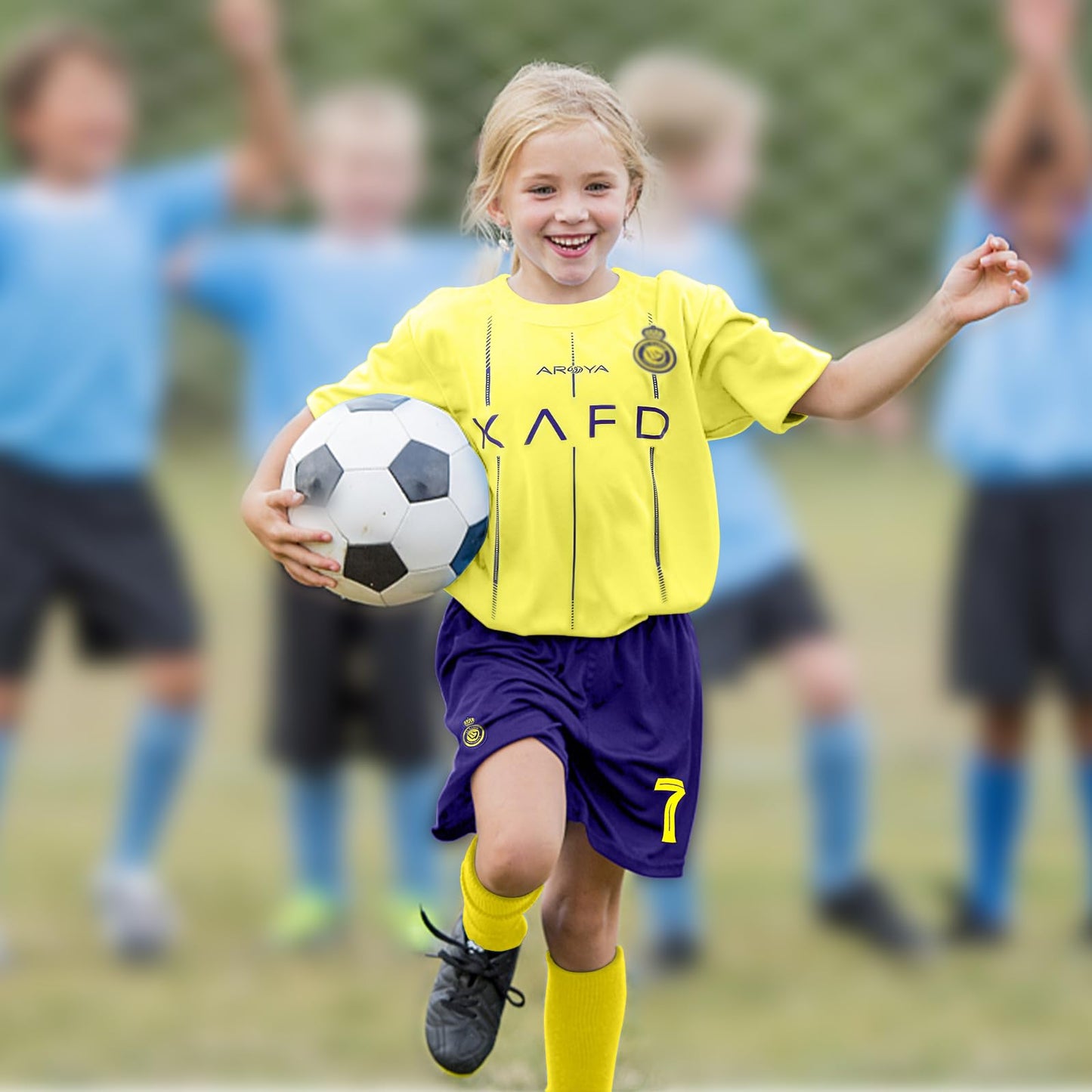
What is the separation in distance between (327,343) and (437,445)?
1990 mm

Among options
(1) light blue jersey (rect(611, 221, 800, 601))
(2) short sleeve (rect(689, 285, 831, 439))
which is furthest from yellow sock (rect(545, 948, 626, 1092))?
(1) light blue jersey (rect(611, 221, 800, 601))

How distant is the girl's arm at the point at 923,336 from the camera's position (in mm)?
1867

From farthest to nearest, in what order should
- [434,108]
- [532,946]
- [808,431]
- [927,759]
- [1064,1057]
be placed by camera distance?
[808,431], [434,108], [927,759], [1064,1057], [532,946]

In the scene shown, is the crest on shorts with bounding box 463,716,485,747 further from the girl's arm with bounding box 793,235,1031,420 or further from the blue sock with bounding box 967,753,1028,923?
the blue sock with bounding box 967,753,1028,923

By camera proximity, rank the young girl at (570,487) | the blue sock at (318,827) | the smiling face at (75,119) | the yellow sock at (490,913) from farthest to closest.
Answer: the blue sock at (318,827) → the smiling face at (75,119) → the yellow sock at (490,913) → the young girl at (570,487)

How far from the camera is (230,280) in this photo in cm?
408

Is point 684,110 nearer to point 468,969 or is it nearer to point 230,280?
point 230,280

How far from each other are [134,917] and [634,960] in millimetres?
1150

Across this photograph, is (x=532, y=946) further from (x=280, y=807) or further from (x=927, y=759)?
(x=927, y=759)

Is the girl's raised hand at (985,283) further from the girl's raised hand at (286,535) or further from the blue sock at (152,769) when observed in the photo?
the blue sock at (152,769)

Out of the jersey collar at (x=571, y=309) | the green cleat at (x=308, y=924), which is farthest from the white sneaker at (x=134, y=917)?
the jersey collar at (x=571, y=309)

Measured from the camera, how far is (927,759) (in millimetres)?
5938

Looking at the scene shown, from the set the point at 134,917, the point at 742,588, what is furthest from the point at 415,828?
the point at 742,588

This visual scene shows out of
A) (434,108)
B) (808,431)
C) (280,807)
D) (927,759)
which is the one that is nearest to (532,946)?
(280,807)
